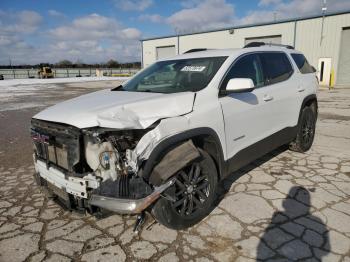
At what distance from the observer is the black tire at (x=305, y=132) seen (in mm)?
5453

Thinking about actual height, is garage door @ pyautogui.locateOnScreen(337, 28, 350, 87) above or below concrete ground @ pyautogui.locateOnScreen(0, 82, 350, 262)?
above

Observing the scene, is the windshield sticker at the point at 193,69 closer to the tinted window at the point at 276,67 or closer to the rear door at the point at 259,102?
the rear door at the point at 259,102

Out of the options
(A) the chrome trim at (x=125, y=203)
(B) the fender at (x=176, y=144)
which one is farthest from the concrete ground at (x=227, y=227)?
(B) the fender at (x=176, y=144)

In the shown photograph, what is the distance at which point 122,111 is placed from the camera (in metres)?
2.87

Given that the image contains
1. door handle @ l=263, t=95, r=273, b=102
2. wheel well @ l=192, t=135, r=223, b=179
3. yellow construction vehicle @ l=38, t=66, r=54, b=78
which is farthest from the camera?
yellow construction vehicle @ l=38, t=66, r=54, b=78

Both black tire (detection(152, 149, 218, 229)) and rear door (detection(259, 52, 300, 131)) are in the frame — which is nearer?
black tire (detection(152, 149, 218, 229))

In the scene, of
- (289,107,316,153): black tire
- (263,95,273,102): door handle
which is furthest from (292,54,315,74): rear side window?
(263,95,273,102): door handle

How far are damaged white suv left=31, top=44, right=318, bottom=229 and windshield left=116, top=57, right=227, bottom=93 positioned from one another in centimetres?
2

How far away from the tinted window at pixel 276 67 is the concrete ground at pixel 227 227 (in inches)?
57.3

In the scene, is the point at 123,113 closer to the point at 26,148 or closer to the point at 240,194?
the point at 240,194

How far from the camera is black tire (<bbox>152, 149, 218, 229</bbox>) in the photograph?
2971 mm

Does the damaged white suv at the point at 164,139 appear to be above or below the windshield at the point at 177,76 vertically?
→ below

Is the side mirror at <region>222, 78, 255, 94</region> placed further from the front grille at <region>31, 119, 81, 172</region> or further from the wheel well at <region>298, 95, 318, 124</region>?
the wheel well at <region>298, 95, 318, 124</region>

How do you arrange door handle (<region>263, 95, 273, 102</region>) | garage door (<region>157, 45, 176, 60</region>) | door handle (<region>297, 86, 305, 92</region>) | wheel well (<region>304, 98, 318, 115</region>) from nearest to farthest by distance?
door handle (<region>263, 95, 273, 102</region>) < door handle (<region>297, 86, 305, 92</region>) < wheel well (<region>304, 98, 318, 115</region>) < garage door (<region>157, 45, 176, 60</region>)
